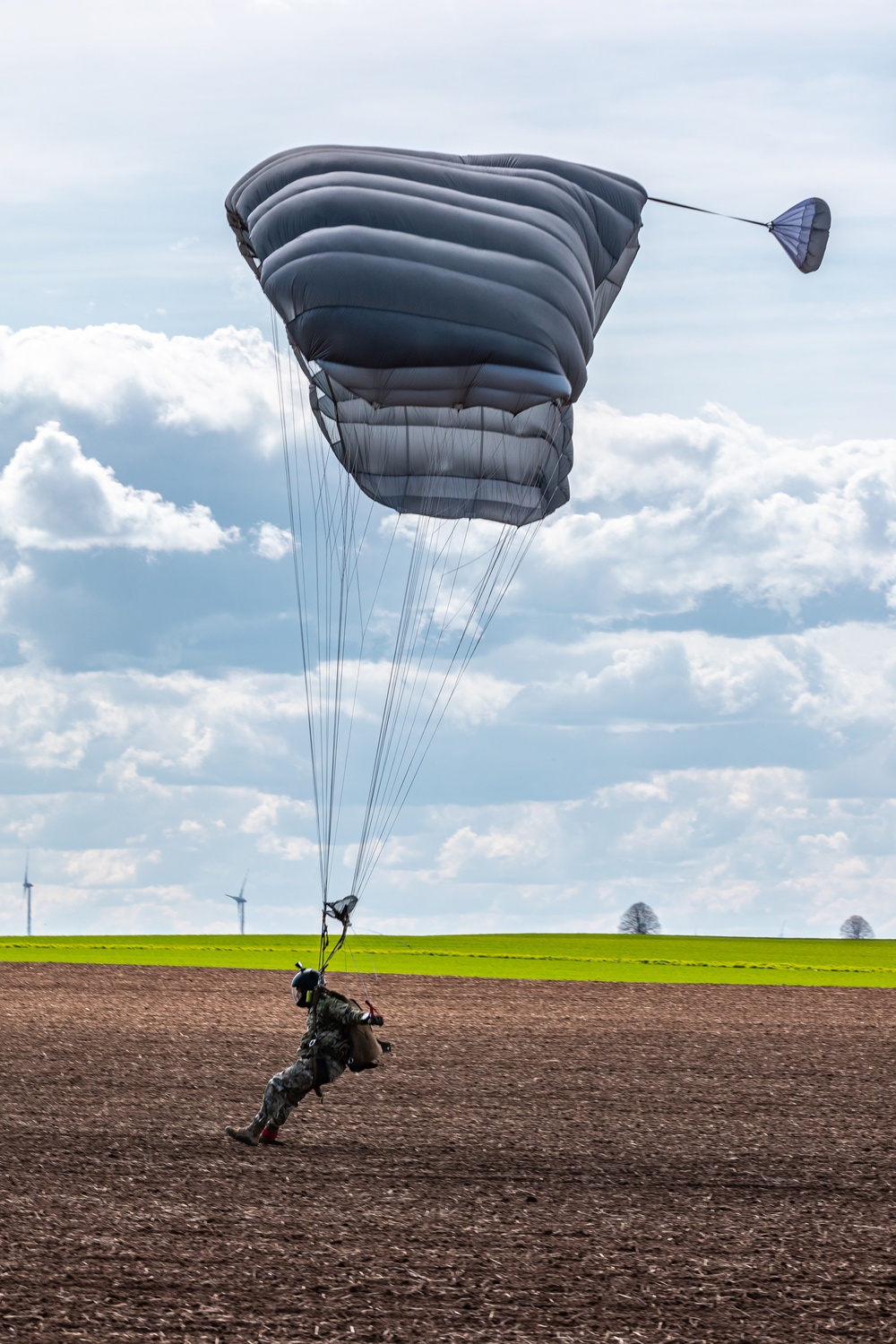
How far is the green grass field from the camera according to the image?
39312 millimetres

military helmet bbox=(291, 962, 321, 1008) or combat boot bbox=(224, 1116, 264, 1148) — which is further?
combat boot bbox=(224, 1116, 264, 1148)

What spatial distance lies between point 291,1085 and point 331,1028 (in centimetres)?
71

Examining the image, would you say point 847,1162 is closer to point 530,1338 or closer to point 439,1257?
point 439,1257

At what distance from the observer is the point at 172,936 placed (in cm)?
5994

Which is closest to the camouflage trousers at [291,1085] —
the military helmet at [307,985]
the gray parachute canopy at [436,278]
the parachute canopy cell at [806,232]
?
the military helmet at [307,985]

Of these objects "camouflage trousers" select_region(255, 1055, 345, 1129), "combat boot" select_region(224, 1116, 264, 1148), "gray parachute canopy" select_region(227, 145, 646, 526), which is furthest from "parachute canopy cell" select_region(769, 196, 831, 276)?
"combat boot" select_region(224, 1116, 264, 1148)

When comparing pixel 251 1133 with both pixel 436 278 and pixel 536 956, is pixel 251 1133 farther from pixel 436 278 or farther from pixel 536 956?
pixel 536 956

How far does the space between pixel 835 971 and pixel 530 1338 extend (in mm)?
36780

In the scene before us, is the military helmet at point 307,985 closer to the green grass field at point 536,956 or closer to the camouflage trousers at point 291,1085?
the camouflage trousers at point 291,1085

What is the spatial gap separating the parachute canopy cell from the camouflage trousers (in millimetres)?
10285

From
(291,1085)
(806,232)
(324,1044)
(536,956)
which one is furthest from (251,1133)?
(536,956)

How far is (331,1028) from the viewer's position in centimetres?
1353

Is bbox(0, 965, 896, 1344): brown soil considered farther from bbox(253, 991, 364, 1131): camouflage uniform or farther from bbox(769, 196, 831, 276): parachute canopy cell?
bbox(769, 196, 831, 276): parachute canopy cell

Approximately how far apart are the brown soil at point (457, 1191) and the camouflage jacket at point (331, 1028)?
1112 mm
